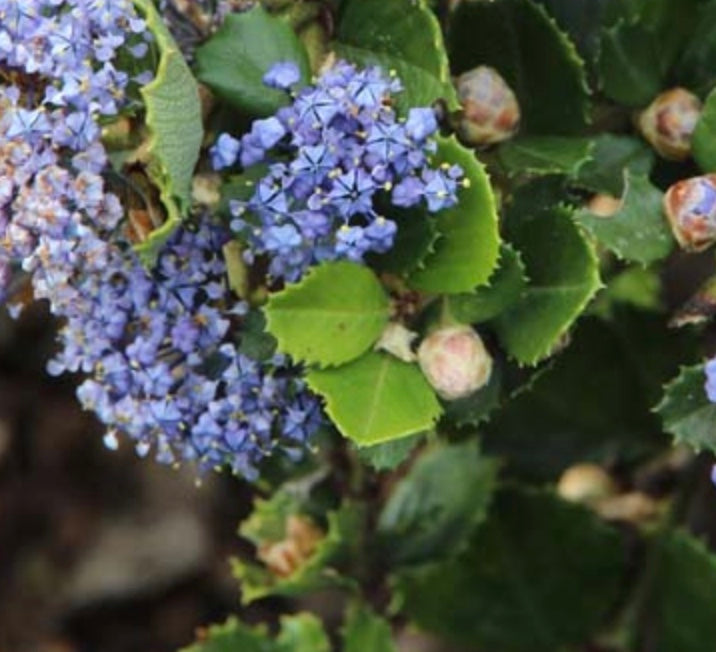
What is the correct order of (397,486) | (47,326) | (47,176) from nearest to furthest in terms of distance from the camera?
(47,176) < (397,486) < (47,326)

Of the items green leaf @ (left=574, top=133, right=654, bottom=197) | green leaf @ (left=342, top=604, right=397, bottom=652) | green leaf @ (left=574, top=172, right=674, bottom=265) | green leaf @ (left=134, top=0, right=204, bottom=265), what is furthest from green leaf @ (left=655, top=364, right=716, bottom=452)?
green leaf @ (left=342, top=604, right=397, bottom=652)

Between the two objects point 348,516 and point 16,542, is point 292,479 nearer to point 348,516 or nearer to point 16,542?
point 348,516

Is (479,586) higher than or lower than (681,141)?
lower

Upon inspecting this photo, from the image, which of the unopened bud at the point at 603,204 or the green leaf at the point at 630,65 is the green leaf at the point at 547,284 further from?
the green leaf at the point at 630,65

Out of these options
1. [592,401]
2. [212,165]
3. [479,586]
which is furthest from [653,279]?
[212,165]

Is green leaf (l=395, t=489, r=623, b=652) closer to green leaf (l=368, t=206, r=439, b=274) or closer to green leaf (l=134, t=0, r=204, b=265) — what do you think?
green leaf (l=368, t=206, r=439, b=274)

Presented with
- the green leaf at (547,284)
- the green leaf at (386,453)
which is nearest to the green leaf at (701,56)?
the green leaf at (547,284)
